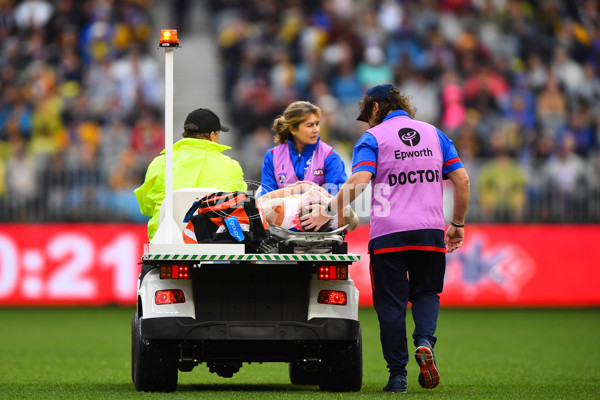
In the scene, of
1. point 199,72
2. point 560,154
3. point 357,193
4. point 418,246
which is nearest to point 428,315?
point 418,246

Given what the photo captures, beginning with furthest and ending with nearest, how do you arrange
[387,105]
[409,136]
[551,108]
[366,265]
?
[551,108] < [366,265] < [387,105] < [409,136]

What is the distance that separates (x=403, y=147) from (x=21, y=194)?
12589 millimetres

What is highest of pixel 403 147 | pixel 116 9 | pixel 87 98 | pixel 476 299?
pixel 116 9

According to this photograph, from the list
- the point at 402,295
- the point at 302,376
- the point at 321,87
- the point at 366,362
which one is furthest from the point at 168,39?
the point at 321,87

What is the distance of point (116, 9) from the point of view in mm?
25031

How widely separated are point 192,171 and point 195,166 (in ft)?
0.15

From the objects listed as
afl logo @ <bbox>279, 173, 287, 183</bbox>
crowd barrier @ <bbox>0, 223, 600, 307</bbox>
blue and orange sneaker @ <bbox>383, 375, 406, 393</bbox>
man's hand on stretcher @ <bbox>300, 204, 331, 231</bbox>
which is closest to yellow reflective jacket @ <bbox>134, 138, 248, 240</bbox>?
afl logo @ <bbox>279, 173, 287, 183</bbox>

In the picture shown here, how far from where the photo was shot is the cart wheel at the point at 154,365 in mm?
8062

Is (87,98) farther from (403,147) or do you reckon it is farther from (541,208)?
(403,147)

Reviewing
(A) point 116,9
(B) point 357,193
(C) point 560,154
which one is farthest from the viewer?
(A) point 116,9

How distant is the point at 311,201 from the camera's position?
7934mm

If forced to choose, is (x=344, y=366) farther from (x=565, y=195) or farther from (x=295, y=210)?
(x=565, y=195)

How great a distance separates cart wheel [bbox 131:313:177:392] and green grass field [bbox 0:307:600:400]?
120 mm

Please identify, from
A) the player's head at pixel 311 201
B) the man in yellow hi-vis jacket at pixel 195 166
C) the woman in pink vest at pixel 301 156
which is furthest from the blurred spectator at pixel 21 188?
the player's head at pixel 311 201
